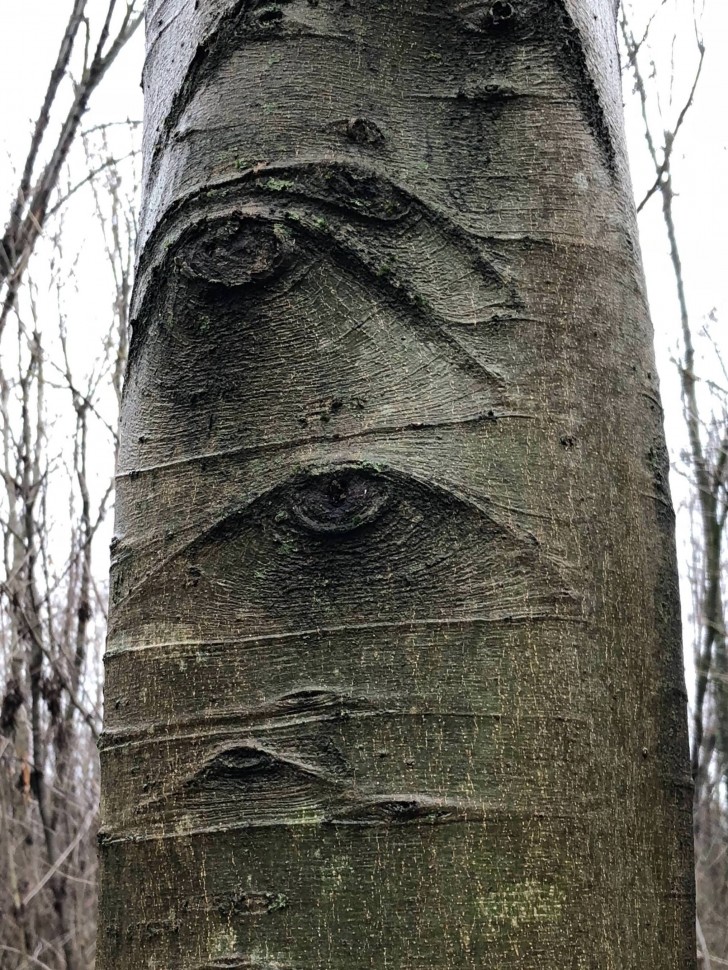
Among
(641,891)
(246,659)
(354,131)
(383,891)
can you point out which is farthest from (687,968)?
(354,131)

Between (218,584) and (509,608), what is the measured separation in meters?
0.19

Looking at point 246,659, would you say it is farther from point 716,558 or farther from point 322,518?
point 716,558

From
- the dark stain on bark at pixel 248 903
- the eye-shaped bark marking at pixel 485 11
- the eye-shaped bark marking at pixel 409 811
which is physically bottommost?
the dark stain on bark at pixel 248 903

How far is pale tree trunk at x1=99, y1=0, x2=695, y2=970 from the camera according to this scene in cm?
52

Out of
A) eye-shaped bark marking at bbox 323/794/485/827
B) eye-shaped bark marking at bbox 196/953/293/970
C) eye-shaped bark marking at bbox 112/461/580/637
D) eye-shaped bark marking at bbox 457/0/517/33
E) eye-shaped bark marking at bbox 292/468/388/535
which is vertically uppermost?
eye-shaped bark marking at bbox 457/0/517/33

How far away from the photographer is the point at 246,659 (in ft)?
1.89

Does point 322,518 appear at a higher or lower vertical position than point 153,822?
higher

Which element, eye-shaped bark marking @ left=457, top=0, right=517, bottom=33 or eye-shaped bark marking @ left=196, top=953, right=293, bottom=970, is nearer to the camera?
eye-shaped bark marking @ left=196, top=953, right=293, bottom=970

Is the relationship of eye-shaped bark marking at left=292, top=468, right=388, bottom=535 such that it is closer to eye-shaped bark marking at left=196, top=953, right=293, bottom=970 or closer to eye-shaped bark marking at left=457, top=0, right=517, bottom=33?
eye-shaped bark marking at left=196, top=953, right=293, bottom=970

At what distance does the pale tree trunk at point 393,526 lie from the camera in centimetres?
52

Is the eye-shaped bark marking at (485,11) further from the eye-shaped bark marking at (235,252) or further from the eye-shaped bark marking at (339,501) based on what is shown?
the eye-shaped bark marking at (339,501)

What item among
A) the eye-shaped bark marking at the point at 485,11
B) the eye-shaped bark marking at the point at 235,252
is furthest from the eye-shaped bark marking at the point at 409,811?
the eye-shaped bark marking at the point at 485,11

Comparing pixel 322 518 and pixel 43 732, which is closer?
pixel 322 518

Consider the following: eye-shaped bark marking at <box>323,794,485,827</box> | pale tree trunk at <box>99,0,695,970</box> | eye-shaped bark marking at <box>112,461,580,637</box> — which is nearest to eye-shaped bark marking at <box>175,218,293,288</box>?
pale tree trunk at <box>99,0,695,970</box>
